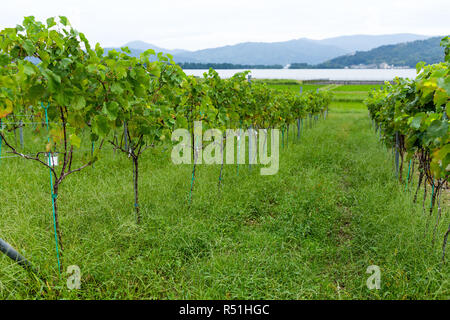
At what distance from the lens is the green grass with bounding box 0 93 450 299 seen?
259 centimetres

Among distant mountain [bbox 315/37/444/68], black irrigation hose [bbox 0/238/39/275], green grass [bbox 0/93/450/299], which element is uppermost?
distant mountain [bbox 315/37/444/68]

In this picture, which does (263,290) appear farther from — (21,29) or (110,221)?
(21,29)

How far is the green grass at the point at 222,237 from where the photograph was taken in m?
2.59

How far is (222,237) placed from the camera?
340 centimetres

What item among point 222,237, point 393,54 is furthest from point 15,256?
point 393,54

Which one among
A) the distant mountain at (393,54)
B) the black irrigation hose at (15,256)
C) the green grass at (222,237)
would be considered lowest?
the green grass at (222,237)

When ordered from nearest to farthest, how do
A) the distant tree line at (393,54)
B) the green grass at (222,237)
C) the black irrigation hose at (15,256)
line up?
1. the black irrigation hose at (15,256)
2. the green grass at (222,237)
3. the distant tree line at (393,54)

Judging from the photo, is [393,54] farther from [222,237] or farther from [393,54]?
[222,237]

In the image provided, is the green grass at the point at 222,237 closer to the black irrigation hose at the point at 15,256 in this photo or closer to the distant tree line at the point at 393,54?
the black irrigation hose at the point at 15,256

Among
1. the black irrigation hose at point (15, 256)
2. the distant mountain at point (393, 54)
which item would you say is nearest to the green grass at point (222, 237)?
the black irrigation hose at point (15, 256)

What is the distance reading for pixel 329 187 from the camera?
512 centimetres

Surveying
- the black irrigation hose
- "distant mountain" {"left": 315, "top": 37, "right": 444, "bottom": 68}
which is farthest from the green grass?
"distant mountain" {"left": 315, "top": 37, "right": 444, "bottom": 68}

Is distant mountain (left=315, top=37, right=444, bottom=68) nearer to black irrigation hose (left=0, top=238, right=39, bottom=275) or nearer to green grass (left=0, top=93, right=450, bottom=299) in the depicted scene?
green grass (left=0, top=93, right=450, bottom=299)
